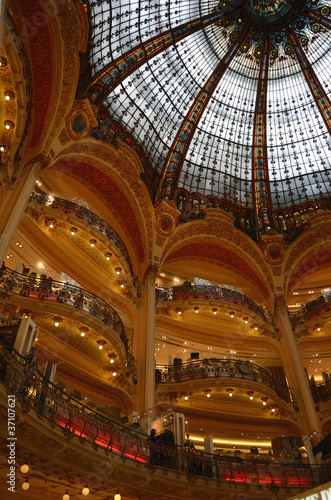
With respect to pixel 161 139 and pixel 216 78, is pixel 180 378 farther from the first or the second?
pixel 216 78

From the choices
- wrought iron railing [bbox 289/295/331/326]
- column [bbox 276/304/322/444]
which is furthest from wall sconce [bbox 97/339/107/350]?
wrought iron railing [bbox 289/295/331/326]

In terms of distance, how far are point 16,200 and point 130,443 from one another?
810cm

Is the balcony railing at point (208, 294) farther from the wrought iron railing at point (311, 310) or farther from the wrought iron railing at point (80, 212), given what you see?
the wrought iron railing at point (80, 212)

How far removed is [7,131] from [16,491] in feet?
36.3

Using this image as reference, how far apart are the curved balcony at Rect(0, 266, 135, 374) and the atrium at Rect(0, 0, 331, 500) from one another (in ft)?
0.25

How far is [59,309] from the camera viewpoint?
13352mm

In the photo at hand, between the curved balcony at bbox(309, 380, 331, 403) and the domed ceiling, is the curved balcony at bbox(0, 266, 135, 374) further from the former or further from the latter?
the curved balcony at bbox(309, 380, 331, 403)

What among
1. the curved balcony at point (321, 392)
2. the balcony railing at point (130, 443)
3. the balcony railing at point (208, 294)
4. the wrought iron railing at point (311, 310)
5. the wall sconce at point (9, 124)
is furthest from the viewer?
the wrought iron railing at point (311, 310)

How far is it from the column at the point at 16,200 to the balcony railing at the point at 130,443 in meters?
4.14

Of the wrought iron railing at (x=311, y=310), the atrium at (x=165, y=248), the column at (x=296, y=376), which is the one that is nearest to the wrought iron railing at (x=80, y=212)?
the atrium at (x=165, y=248)

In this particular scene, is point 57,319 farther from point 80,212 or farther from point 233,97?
point 233,97

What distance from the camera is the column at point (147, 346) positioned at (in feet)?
48.4

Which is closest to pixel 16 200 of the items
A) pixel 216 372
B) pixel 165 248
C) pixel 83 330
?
pixel 83 330

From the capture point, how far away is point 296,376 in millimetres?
18688
